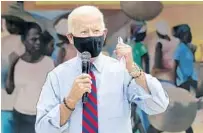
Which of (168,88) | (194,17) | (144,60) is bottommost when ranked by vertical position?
(168,88)

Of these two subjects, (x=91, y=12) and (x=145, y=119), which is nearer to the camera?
(x=91, y=12)

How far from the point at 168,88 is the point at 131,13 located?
371 mm

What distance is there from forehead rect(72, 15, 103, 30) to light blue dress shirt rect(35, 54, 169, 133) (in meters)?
0.10

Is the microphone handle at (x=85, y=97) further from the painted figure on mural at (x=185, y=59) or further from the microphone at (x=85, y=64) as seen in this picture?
the painted figure on mural at (x=185, y=59)

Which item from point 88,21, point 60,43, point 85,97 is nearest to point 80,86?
point 85,97

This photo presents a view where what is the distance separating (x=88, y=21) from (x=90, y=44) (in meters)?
0.06

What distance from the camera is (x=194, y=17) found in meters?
1.79

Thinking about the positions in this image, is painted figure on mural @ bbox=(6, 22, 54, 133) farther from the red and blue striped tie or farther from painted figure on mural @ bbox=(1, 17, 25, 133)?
the red and blue striped tie

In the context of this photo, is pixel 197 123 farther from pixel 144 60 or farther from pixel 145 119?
pixel 144 60

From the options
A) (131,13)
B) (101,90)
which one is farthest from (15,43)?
(101,90)

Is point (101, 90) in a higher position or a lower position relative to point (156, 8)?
lower

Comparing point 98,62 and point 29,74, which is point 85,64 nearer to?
point 98,62

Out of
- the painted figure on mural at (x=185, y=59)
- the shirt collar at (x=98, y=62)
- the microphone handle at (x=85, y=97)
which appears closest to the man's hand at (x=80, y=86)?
the microphone handle at (x=85, y=97)

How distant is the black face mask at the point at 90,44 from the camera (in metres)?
1.14
